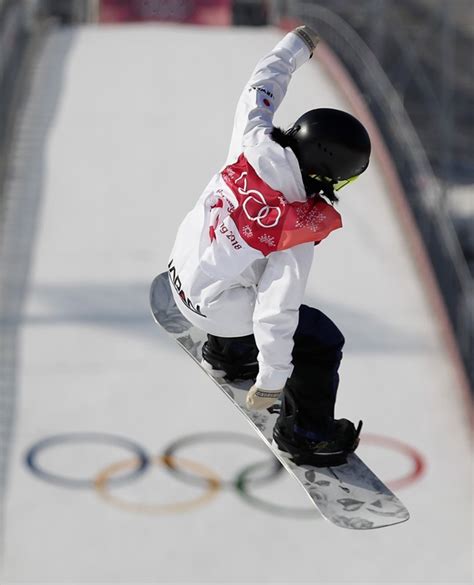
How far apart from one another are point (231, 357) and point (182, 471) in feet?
26.9

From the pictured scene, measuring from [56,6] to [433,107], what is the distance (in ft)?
28.8

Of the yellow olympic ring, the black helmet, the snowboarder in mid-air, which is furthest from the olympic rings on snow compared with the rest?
the black helmet

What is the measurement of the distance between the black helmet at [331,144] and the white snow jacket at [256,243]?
0.04 meters

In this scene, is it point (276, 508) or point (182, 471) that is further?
point (182, 471)

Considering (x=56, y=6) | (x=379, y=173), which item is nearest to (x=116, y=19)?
(x=56, y=6)

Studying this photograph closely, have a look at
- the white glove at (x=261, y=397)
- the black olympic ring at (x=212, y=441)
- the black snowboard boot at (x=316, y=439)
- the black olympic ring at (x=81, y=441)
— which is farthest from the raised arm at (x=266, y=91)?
the black olympic ring at (x=81, y=441)

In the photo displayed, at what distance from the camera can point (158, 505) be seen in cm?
1132

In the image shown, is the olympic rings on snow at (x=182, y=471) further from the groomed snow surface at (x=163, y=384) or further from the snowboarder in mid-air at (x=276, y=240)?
the snowboarder in mid-air at (x=276, y=240)

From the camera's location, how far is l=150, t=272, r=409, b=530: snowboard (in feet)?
10.6

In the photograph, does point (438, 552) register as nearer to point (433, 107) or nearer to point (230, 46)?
point (230, 46)

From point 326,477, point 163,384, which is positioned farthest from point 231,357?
point 163,384

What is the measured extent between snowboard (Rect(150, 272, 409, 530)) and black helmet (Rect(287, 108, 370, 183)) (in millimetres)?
898

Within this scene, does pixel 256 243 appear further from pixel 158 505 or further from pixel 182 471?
pixel 182 471

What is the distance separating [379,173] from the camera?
16.7 m
